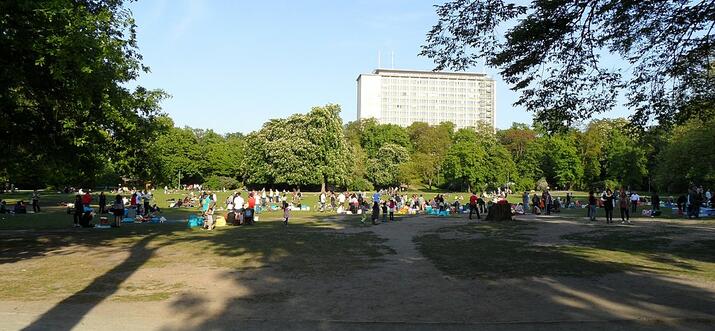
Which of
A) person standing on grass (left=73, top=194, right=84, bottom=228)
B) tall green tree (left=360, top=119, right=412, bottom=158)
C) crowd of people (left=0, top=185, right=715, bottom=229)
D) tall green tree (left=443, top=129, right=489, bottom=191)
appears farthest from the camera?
tall green tree (left=360, top=119, right=412, bottom=158)

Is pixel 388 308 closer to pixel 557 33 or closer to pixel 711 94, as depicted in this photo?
pixel 557 33

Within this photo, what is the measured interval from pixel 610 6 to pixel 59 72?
39.1 feet

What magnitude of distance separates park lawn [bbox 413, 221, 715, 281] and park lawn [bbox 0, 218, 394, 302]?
2.22m

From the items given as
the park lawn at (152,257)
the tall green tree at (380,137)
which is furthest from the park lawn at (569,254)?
the tall green tree at (380,137)

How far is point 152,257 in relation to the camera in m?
14.1

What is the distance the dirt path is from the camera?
7.18 m

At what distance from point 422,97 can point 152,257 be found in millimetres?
179367

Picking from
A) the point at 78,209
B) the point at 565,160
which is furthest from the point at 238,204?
the point at 565,160

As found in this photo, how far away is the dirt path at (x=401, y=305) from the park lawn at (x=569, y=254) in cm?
97

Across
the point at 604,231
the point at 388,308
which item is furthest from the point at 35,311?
the point at 604,231

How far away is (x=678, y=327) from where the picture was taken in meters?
6.86

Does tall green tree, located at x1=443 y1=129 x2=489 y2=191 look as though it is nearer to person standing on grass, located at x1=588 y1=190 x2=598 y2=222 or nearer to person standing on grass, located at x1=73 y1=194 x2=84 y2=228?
person standing on grass, located at x1=588 y1=190 x2=598 y2=222

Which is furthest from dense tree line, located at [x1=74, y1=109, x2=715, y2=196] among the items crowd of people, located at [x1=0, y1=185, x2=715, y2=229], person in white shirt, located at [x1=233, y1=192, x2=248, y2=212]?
person in white shirt, located at [x1=233, y1=192, x2=248, y2=212]

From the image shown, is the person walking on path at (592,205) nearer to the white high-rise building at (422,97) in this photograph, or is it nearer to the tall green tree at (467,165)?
the tall green tree at (467,165)
